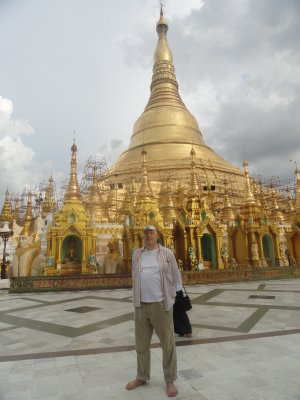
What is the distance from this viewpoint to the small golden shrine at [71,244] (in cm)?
1714

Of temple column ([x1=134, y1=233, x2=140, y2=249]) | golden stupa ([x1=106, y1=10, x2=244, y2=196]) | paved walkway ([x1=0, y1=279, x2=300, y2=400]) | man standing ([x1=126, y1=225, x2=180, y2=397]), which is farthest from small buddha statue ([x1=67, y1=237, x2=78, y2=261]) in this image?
man standing ([x1=126, y1=225, x2=180, y2=397])

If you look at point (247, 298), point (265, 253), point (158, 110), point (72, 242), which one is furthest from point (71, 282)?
→ point (158, 110)

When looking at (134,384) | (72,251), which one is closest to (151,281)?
(134,384)

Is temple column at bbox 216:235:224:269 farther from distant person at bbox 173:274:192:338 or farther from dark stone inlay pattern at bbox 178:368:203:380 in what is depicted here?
dark stone inlay pattern at bbox 178:368:203:380

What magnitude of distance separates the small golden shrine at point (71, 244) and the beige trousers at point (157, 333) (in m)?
14.6

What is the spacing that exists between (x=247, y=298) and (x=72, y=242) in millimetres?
12612

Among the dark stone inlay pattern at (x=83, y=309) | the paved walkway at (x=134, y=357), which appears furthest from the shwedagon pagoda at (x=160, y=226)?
the paved walkway at (x=134, y=357)

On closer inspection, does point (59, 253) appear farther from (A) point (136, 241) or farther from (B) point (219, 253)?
(B) point (219, 253)

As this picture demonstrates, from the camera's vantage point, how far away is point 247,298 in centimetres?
930

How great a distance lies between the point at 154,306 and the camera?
10.5 ft

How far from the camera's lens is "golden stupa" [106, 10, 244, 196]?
1399 inches

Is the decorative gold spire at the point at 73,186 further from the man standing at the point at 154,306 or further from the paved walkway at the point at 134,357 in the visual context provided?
the man standing at the point at 154,306

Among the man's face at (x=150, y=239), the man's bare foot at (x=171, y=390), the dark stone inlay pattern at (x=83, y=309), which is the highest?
the man's face at (x=150, y=239)

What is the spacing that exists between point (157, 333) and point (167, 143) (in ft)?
121
